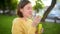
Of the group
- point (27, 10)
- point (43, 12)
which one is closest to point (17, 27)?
point (27, 10)

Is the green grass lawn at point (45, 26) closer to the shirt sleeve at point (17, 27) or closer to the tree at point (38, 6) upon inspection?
the shirt sleeve at point (17, 27)

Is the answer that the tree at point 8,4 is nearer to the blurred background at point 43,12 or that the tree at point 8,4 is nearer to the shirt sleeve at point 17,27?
the blurred background at point 43,12

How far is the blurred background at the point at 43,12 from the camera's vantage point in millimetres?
1601

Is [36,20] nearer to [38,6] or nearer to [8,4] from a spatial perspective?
[38,6]

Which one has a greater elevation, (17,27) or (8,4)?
(8,4)

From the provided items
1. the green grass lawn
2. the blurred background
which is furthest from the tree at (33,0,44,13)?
the green grass lawn

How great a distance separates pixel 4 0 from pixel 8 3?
0.17ft

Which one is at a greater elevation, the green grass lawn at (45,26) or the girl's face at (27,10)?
the girl's face at (27,10)

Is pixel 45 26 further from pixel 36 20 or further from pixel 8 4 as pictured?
pixel 8 4

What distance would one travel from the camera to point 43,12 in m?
1.61

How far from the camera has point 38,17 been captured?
1.62 metres

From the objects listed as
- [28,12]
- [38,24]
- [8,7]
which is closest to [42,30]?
[38,24]

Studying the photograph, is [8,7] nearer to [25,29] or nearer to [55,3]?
[25,29]

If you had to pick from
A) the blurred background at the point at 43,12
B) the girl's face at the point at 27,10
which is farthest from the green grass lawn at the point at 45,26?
the girl's face at the point at 27,10
